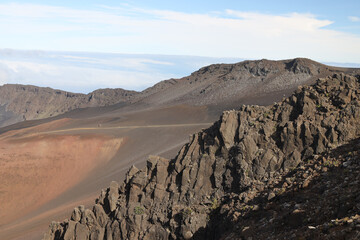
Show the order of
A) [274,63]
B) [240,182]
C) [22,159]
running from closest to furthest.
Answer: [240,182], [22,159], [274,63]

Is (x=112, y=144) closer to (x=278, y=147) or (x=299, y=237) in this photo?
(x=278, y=147)

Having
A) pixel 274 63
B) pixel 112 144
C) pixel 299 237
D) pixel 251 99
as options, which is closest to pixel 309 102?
pixel 299 237

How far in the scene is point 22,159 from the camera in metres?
40.6

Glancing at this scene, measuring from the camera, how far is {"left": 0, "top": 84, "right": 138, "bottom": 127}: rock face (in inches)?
4131

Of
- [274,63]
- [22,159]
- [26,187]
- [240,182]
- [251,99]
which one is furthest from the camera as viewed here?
[274,63]

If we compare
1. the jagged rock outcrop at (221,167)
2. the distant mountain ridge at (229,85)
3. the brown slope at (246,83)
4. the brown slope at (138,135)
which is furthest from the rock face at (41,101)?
the jagged rock outcrop at (221,167)

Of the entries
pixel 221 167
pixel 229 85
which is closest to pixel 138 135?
pixel 229 85

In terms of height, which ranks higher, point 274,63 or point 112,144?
point 274,63

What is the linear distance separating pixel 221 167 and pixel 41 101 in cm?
10719

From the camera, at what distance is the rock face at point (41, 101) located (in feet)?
344

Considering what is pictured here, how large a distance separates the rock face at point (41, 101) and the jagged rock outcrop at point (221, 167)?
8486cm

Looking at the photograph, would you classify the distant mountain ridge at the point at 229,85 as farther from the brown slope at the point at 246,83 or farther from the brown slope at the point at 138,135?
the brown slope at the point at 138,135

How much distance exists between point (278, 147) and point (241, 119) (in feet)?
6.97

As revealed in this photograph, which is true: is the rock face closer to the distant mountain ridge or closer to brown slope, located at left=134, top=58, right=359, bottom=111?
the distant mountain ridge
